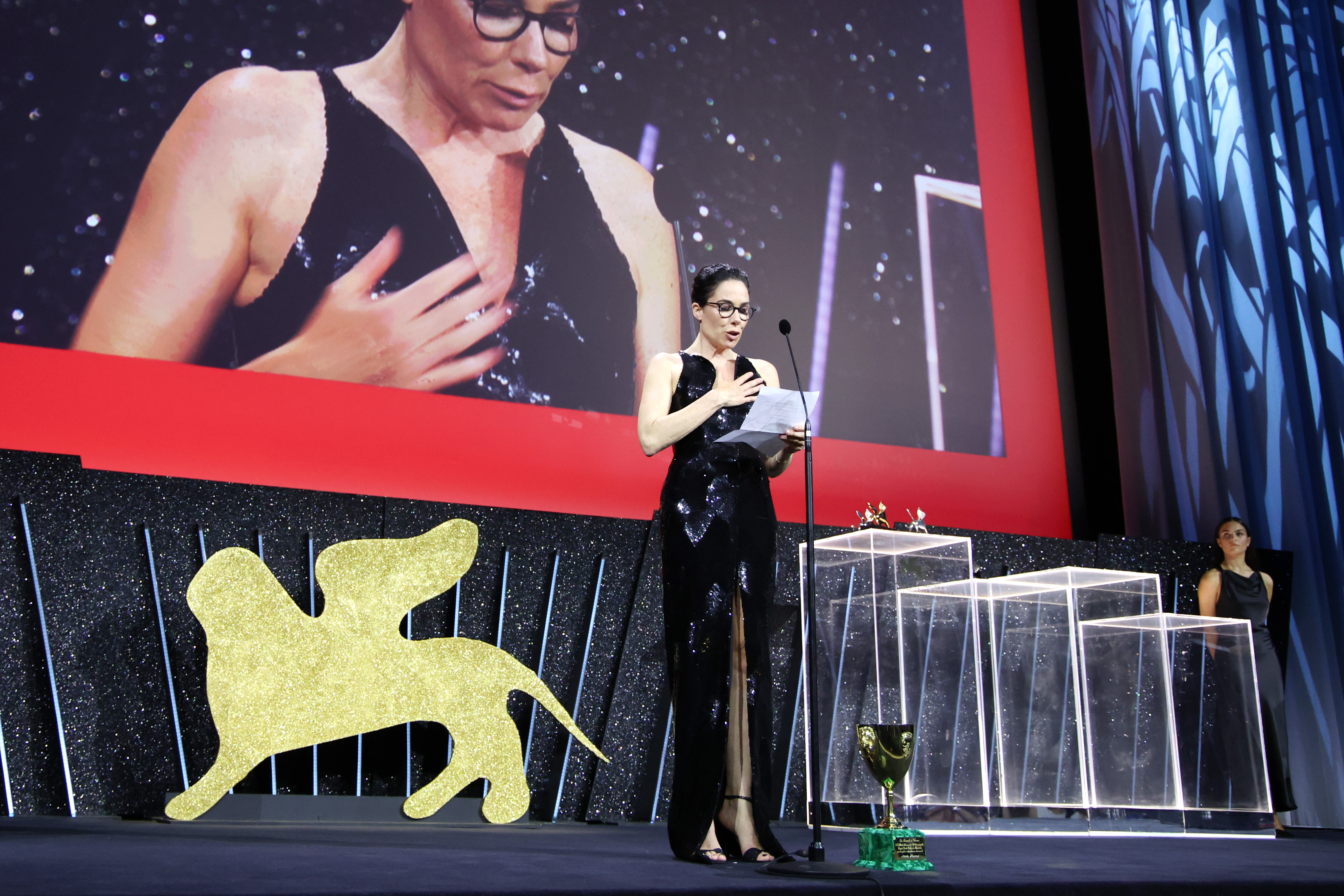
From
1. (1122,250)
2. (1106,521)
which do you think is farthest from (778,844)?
(1122,250)

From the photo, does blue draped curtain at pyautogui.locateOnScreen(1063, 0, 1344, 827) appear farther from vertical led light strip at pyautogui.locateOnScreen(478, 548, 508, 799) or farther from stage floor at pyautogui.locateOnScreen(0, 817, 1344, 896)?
vertical led light strip at pyautogui.locateOnScreen(478, 548, 508, 799)

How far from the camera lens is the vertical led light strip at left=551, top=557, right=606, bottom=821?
11.9 feet

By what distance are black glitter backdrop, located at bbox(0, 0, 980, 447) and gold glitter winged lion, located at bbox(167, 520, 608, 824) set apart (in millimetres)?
1169

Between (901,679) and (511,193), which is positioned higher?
(511,193)

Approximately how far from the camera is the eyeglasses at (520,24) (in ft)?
13.8

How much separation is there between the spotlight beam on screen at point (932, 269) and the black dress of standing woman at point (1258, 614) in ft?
3.97

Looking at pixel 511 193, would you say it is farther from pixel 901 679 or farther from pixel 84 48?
pixel 901 679

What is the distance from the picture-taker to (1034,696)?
384 cm

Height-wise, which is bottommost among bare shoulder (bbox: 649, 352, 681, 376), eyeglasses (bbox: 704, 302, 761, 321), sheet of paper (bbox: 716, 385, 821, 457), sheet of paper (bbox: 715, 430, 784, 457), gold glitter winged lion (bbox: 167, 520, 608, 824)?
gold glitter winged lion (bbox: 167, 520, 608, 824)

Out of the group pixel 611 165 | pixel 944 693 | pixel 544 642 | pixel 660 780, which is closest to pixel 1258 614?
pixel 944 693

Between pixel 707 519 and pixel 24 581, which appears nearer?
pixel 707 519

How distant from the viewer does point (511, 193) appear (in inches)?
166

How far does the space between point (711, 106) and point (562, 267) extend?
3.58 feet

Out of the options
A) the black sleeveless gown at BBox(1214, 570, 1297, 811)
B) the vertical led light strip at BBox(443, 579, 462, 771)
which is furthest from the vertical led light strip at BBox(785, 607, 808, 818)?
the black sleeveless gown at BBox(1214, 570, 1297, 811)
